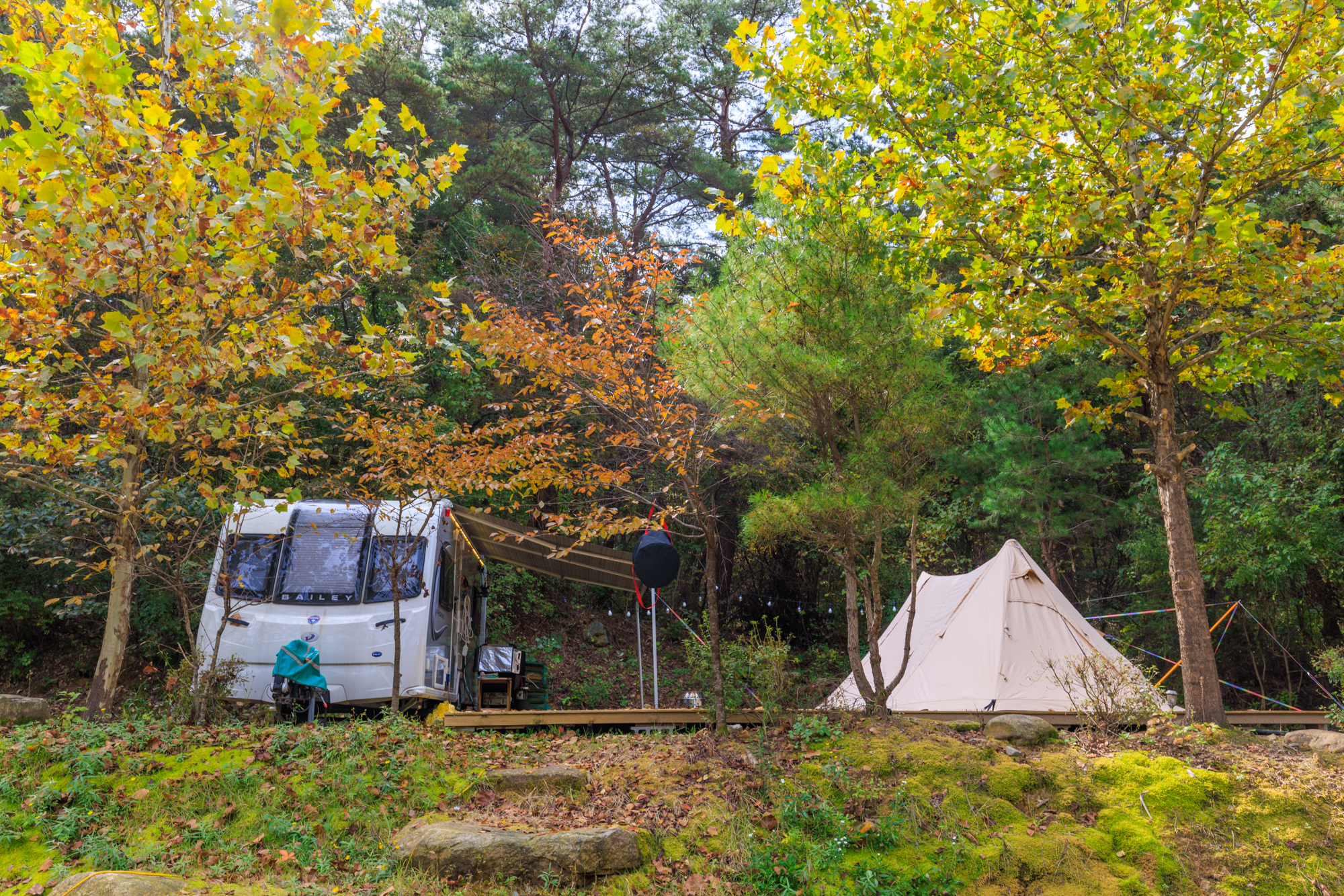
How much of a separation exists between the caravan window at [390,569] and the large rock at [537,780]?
9.49 ft

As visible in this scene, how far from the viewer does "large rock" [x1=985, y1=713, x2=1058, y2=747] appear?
5055 millimetres

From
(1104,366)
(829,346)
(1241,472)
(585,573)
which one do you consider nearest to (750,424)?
(829,346)

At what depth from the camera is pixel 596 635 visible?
44.5 ft

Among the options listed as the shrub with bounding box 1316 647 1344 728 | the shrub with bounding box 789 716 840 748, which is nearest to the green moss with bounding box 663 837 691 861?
the shrub with bounding box 789 716 840 748

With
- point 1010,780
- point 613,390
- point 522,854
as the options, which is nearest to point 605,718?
point 522,854

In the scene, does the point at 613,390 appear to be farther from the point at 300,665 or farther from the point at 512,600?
the point at 512,600

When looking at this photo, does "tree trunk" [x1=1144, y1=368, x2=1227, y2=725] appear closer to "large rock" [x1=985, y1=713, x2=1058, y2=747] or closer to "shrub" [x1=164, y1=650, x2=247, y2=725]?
"large rock" [x1=985, y1=713, x2=1058, y2=747]

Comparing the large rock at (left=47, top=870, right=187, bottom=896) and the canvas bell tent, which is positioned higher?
the canvas bell tent

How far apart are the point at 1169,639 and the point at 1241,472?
11.2 ft

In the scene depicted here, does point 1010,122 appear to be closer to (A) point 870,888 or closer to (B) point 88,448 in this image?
(A) point 870,888

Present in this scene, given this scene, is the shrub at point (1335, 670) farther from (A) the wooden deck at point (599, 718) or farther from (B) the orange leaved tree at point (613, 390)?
(B) the orange leaved tree at point (613, 390)

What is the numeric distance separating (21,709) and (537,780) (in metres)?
3.43

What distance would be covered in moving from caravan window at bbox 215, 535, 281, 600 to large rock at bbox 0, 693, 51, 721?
1.87 m

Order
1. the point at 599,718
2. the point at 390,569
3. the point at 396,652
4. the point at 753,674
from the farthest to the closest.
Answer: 1. the point at 390,569
2. the point at 396,652
3. the point at 599,718
4. the point at 753,674
